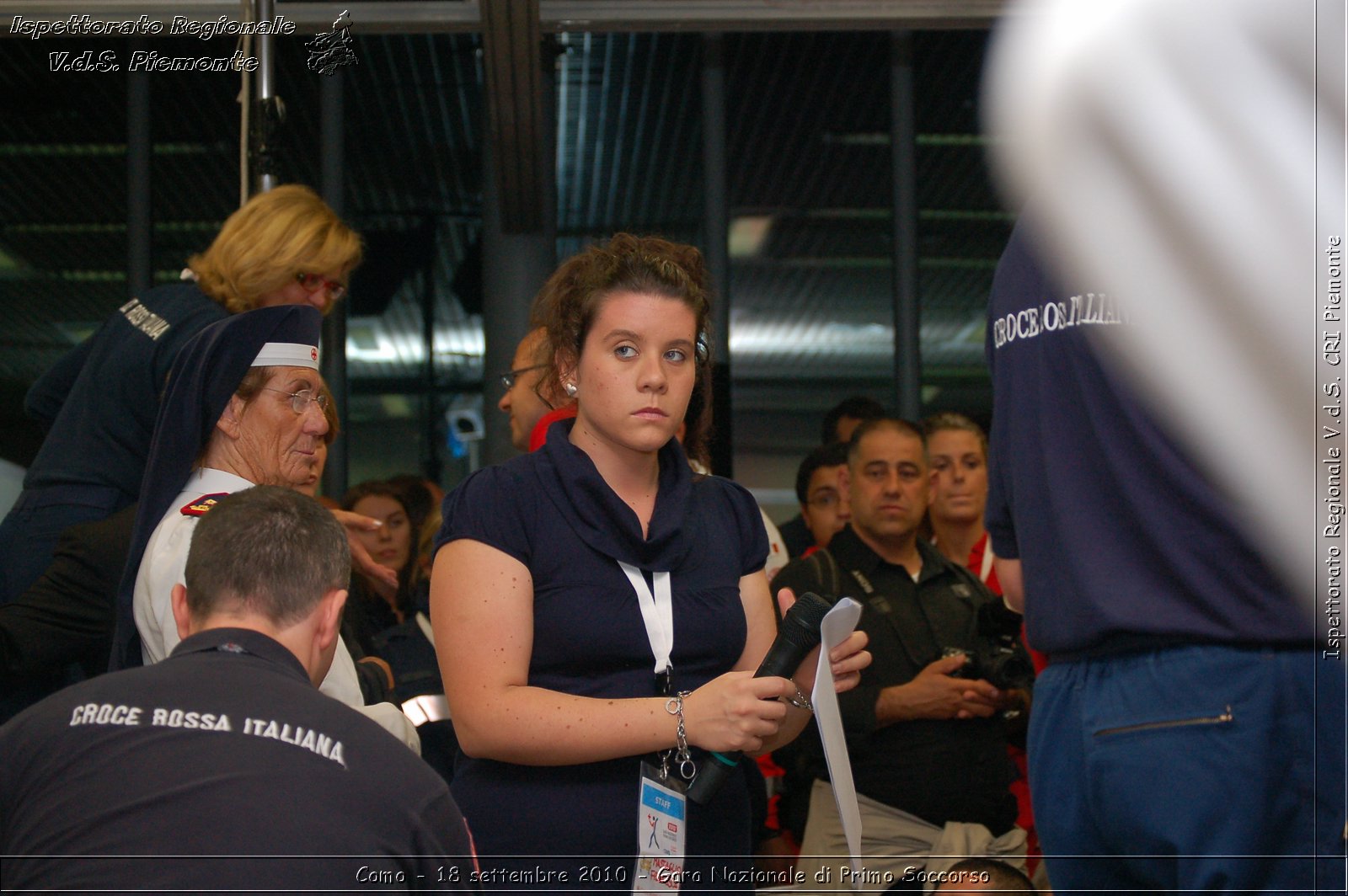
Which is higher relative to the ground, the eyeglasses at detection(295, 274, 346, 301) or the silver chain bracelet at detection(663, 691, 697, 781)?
the eyeglasses at detection(295, 274, 346, 301)

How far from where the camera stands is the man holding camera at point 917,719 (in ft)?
11.7

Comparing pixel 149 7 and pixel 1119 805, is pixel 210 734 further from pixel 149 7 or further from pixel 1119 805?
pixel 149 7

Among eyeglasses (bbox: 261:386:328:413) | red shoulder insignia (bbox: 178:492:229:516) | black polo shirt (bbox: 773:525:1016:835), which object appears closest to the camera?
red shoulder insignia (bbox: 178:492:229:516)

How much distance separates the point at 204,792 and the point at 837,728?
0.91 metres

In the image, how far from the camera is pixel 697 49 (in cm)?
779

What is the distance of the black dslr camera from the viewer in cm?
364

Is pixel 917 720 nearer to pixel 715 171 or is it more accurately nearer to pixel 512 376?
pixel 512 376

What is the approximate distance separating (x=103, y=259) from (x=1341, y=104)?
8.89m

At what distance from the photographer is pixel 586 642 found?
6.43ft

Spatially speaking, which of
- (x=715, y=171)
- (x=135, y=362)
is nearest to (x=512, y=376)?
(x=135, y=362)

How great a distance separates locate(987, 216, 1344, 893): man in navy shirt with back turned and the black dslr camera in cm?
178

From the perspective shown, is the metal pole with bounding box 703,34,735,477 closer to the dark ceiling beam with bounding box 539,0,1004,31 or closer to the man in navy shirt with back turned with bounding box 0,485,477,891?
the dark ceiling beam with bounding box 539,0,1004,31

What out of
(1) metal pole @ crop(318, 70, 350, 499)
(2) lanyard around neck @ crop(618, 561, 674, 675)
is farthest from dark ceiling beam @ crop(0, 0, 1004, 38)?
(1) metal pole @ crop(318, 70, 350, 499)

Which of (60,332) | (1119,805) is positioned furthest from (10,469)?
(60,332)
